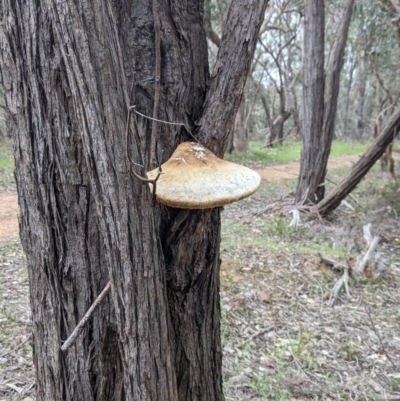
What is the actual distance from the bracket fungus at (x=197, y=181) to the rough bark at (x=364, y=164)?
19.0 feet

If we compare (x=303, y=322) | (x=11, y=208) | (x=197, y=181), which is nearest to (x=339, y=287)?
(x=303, y=322)

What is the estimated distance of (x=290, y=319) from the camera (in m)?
3.95

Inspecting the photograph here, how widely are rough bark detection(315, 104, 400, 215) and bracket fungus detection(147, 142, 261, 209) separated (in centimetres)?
579

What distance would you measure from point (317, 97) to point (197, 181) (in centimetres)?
670

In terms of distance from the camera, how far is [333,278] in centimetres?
476

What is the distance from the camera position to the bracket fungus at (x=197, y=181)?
4.40 ft

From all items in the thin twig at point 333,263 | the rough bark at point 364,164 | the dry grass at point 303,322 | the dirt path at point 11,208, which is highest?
the rough bark at point 364,164

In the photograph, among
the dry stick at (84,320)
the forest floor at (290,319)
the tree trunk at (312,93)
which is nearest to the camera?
the dry stick at (84,320)

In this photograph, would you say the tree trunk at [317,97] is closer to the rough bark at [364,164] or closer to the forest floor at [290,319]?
the rough bark at [364,164]

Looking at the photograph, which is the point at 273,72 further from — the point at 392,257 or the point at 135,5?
the point at 135,5

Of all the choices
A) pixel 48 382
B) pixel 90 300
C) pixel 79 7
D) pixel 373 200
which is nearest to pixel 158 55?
pixel 79 7

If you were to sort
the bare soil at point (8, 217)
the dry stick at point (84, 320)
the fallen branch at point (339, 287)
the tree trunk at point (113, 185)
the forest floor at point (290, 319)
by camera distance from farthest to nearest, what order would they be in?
1. the bare soil at point (8, 217)
2. the fallen branch at point (339, 287)
3. the forest floor at point (290, 319)
4. the dry stick at point (84, 320)
5. the tree trunk at point (113, 185)

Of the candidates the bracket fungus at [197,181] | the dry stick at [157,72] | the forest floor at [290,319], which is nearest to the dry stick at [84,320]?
the bracket fungus at [197,181]

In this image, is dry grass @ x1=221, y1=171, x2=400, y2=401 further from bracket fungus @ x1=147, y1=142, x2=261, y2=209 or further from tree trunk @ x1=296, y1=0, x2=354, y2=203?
bracket fungus @ x1=147, y1=142, x2=261, y2=209
